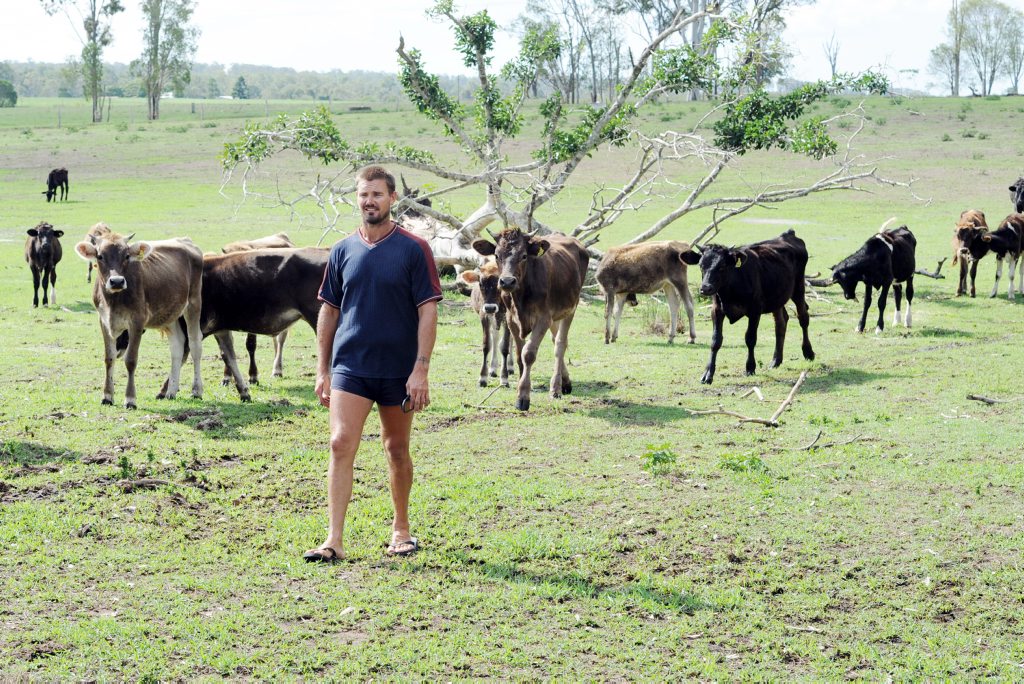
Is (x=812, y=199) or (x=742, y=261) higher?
(x=812, y=199)

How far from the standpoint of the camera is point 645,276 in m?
17.5

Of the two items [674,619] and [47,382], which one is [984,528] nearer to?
[674,619]

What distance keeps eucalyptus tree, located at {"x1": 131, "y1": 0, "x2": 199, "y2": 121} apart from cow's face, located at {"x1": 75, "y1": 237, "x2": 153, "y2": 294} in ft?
276

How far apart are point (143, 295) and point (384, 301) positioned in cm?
595

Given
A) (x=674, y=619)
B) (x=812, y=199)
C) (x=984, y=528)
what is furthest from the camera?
(x=812, y=199)

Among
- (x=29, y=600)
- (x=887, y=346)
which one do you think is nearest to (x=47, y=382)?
(x=29, y=600)

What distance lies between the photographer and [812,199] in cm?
4316

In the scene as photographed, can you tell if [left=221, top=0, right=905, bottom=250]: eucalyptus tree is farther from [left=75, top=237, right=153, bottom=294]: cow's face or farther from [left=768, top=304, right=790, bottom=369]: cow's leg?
[left=75, top=237, right=153, bottom=294]: cow's face

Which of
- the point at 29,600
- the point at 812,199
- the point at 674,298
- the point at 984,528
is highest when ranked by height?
the point at 812,199

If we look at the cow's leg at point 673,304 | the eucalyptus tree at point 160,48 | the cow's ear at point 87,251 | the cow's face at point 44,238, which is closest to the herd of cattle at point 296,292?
the cow's ear at point 87,251

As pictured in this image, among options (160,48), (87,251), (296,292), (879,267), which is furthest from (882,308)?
(160,48)

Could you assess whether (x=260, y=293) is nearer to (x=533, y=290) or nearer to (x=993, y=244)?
(x=533, y=290)

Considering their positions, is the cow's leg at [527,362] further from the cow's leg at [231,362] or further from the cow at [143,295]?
the cow at [143,295]

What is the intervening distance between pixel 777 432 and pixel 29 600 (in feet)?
23.2
